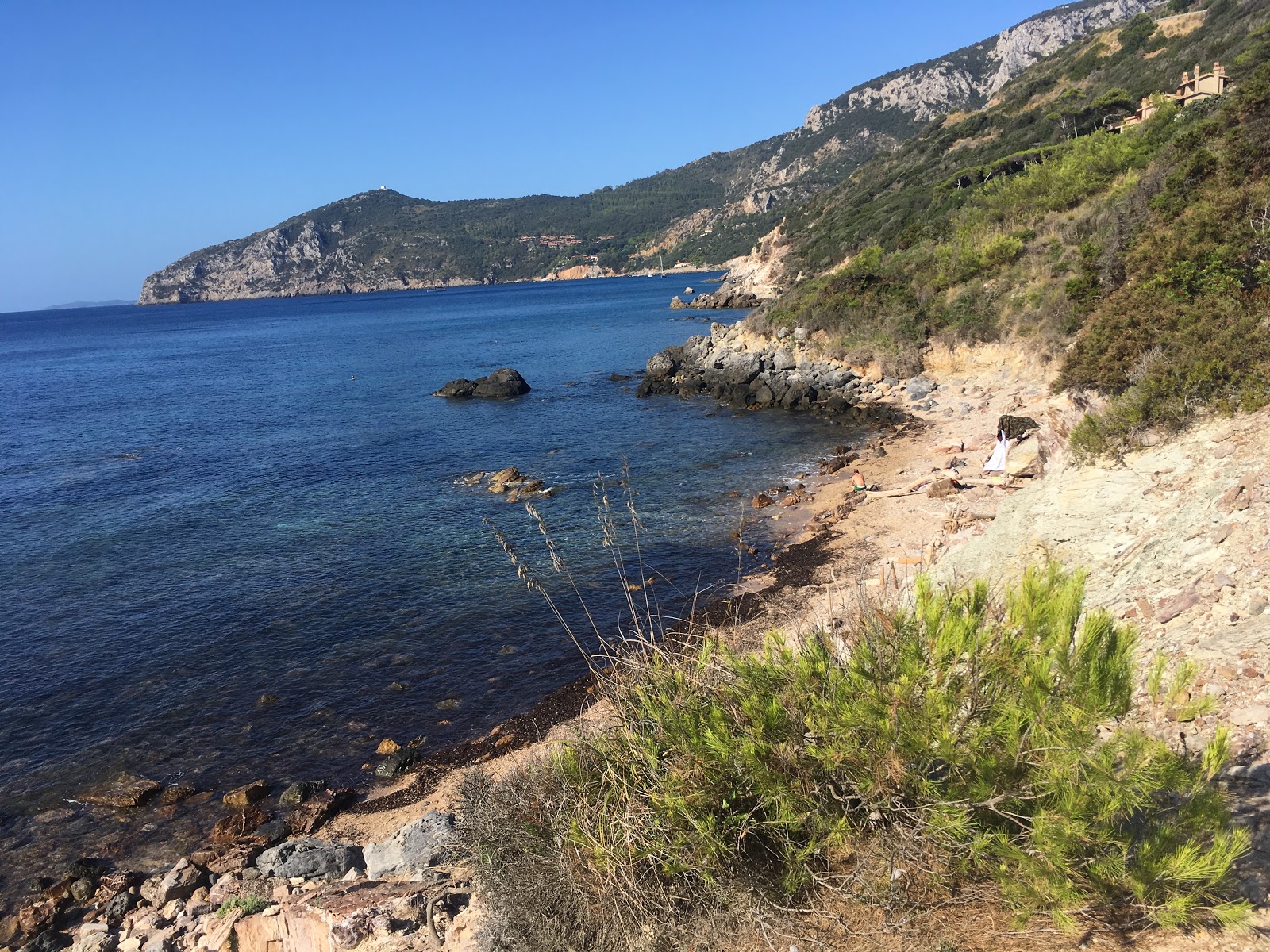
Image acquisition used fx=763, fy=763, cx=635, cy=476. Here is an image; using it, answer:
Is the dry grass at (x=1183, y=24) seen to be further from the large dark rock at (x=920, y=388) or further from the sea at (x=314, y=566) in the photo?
the sea at (x=314, y=566)

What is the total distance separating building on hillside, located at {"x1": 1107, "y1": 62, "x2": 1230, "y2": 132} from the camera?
32.2 m

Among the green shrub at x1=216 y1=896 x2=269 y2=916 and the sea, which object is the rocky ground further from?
the sea

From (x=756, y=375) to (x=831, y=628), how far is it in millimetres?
31393

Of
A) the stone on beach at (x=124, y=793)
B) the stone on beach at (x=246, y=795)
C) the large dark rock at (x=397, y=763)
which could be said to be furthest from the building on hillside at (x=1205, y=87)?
the stone on beach at (x=124, y=793)

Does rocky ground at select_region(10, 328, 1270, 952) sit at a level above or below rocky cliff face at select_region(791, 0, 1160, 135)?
below

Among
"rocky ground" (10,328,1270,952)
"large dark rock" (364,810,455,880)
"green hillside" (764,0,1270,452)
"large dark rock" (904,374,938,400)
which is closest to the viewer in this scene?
"rocky ground" (10,328,1270,952)

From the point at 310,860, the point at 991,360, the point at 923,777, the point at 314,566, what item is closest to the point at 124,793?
the point at 310,860

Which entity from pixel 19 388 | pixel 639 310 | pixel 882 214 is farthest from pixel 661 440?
pixel 639 310

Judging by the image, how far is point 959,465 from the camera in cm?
2078

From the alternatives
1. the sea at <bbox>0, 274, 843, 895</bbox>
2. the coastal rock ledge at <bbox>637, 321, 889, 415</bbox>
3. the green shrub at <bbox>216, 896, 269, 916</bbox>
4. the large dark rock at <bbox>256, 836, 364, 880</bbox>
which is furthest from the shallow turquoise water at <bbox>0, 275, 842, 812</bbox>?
the green shrub at <bbox>216, 896, 269, 916</bbox>

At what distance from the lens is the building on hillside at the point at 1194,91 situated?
32188 millimetres

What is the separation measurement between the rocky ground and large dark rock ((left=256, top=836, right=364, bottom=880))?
0.02m

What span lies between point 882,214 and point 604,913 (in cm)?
5276

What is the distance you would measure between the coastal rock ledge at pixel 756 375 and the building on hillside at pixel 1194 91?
16.9m
